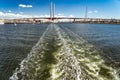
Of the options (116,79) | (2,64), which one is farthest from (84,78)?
(2,64)

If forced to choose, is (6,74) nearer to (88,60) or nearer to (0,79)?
(0,79)

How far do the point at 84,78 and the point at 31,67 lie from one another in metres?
5.44

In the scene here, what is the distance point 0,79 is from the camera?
12.7 meters

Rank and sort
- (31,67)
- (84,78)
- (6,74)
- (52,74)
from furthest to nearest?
1. (31,67)
2. (6,74)
3. (52,74)
4. (84,78)

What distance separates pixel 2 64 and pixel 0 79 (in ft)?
14.4

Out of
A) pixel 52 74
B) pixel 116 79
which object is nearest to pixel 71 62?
pixel 52 74

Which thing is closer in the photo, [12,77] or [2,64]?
[12,77]

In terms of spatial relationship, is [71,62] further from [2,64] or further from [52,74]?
[2,64]

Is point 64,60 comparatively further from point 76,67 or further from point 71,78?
point 71,78

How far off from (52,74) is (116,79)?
4.73 meters

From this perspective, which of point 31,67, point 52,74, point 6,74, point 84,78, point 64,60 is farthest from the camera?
point 64,60

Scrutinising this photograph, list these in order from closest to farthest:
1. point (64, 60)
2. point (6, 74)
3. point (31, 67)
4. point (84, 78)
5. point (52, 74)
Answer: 1. point (84, 78)
2. point (52, 74)
3. point (6, 74)
4. point (31, 67)
5. point (64, 60)

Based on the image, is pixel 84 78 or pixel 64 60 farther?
pixel 64 60

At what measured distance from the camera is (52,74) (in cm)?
1252
